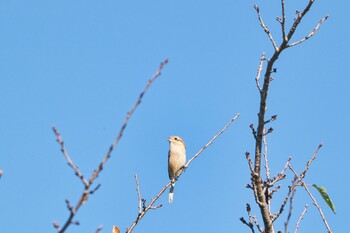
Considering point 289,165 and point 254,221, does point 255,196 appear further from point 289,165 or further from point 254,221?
point 289,165

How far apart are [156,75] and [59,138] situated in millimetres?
499

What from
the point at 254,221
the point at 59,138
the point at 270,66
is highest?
the point at 270,66

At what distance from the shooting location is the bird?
12008 mm

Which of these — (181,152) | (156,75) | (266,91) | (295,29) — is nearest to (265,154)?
(266,91)

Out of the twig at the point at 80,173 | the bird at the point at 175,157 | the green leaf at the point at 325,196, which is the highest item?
the bird at the point at 175,157

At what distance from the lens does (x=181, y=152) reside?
12188 millimetres

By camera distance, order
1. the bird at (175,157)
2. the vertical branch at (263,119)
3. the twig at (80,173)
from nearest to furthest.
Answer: the twig at (80,173)
the vertical branch at (263,119)
the bird at (175,157)

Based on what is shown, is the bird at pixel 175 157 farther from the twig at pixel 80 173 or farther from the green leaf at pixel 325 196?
the twig at pixel 80 173

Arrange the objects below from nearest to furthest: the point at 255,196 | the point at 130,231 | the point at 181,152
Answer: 1. the point at 130,231
2. the point at 255,196
3. the point at 181,152

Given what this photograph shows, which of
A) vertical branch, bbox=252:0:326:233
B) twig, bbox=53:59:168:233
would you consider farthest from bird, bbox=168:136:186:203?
twig, bbox=53:59:168:233

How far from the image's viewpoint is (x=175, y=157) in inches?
476

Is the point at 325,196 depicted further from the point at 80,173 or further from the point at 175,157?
the point at 175,157

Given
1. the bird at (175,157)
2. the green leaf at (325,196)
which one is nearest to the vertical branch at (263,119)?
the green leaf at (325,196)

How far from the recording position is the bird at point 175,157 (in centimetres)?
1201
